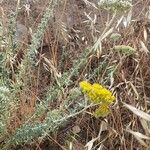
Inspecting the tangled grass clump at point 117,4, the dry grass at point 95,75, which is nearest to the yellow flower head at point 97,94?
the dry grass at point 95,75

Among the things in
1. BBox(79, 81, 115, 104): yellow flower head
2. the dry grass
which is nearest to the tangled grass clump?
the dry grass

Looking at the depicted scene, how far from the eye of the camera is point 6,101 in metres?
2.09

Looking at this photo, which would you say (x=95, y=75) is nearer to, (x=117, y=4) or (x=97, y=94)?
(x=117, y=4)

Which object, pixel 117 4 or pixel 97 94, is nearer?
pixel 97 94

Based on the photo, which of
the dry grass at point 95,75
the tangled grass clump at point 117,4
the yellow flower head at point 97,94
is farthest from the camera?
the dry grass at point 95,75

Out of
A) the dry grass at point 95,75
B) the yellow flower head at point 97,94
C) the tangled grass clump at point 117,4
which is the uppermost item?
→ the tangled grass clump at point 117,4

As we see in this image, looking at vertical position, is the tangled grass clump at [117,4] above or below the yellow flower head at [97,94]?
above

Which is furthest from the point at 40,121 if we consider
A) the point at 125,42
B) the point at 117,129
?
the point at 125,42

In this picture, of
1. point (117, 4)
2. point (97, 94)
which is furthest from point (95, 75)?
point (97, 94)

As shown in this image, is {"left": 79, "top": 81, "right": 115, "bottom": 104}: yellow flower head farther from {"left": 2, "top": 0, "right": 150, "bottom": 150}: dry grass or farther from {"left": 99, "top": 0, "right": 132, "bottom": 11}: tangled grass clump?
{"left": 99, "top": 0, "right": 132, "bottom": 11}: tangled grass clump

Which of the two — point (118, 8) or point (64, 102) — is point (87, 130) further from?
point (118, 8)

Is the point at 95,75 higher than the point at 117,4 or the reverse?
the reverse

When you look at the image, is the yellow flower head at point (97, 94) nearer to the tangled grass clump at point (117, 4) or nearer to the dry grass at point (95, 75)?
the dry grass at point (95, 75)

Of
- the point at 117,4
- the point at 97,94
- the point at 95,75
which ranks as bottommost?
the point at 95,75
